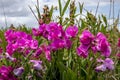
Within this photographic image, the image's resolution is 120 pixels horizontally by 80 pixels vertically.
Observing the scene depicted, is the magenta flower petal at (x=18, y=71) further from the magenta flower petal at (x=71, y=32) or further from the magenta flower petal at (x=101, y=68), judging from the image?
the magenta flower petal at (x=101, y=68)

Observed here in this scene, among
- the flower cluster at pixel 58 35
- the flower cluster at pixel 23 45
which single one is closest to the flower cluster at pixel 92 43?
the flower cluster at pixel 58 35

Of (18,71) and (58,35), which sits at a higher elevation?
(58,35)

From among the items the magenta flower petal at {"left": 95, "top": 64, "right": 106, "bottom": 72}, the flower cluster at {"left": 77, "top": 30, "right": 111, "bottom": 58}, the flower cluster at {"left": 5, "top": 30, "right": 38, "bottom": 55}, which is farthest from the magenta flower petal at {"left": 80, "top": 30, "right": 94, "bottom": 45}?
the flower cluster at {"left": 5, "top": 30, "right": 38, "bottom": 55}

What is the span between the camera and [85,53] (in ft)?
7.50

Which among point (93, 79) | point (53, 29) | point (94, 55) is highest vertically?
point (53, 29)

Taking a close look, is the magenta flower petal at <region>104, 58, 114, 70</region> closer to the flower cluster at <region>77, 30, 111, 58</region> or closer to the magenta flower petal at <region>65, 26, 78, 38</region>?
the flower cluster at <region>77, 30, 111, 58</region>

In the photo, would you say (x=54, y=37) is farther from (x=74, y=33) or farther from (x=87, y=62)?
(x=87, y=62)

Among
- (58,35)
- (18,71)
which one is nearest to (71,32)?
(58,35)

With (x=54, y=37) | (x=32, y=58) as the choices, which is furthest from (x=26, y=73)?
(x=54, y=37)

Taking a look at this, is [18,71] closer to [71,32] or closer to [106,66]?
[71,32]

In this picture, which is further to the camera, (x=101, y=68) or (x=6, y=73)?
(x=6, y=73)

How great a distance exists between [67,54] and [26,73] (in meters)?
0.44

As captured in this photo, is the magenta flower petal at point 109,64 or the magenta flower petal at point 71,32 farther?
the magenta flower petal at point 71,32

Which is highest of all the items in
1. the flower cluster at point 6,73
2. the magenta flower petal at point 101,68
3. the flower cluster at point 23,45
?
the flower cluster at point 23,45
